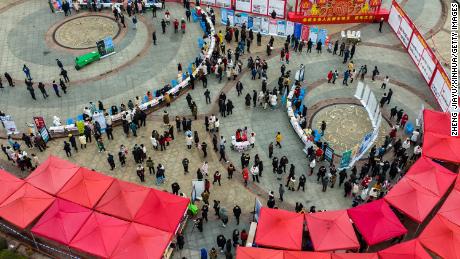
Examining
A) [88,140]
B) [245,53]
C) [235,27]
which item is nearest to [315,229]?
[88,140]

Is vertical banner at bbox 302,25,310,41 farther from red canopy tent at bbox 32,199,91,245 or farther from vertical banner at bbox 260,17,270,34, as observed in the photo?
red canopy tent at bbox 32,199,91,245

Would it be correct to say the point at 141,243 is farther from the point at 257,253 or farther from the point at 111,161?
the point at 111,161

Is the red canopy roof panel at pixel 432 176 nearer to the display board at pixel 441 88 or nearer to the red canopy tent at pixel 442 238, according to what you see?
the red canopy tent at pixel 442 238

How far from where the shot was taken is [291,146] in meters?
31.1

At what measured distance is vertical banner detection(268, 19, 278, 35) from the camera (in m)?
40.0

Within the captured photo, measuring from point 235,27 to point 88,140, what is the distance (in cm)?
1718

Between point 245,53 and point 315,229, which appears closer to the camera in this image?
point 315,229

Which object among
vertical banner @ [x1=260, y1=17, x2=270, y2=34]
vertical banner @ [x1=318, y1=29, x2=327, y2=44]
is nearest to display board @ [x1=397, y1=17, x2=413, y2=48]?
vertical banner @ [x1=318, y1=29, x2=327, y2=44]

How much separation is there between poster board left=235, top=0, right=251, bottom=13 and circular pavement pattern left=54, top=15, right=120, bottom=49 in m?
11.1

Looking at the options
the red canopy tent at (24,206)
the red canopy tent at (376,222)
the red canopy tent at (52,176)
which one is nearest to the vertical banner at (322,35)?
the red canopy tent at (376,222)

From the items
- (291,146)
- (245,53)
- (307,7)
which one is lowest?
(291,146)

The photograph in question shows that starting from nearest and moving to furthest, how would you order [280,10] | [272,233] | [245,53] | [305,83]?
[272,233], [305,83], [245,53], [280,10]

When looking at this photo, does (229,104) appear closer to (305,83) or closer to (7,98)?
(305,83)

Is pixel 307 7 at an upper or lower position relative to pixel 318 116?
upper
